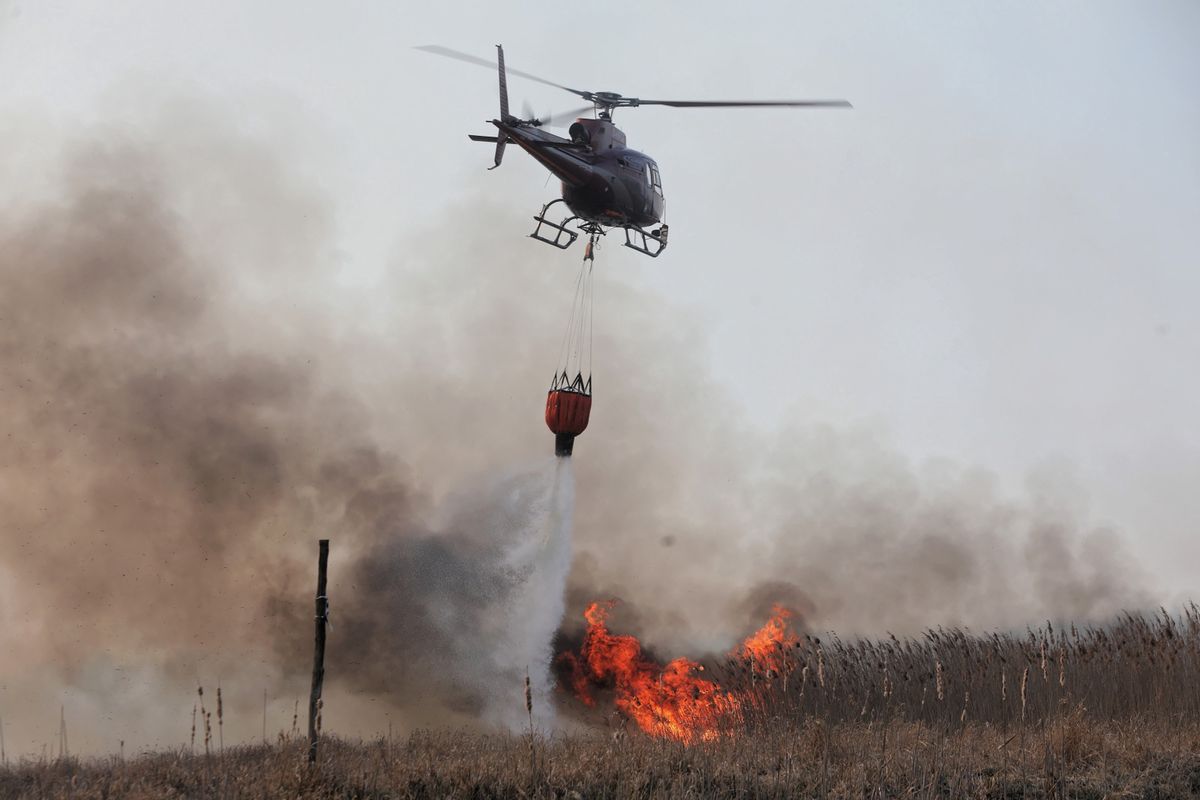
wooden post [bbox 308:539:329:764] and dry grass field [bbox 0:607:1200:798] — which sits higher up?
wooden post [bbox 308:539:329:764]

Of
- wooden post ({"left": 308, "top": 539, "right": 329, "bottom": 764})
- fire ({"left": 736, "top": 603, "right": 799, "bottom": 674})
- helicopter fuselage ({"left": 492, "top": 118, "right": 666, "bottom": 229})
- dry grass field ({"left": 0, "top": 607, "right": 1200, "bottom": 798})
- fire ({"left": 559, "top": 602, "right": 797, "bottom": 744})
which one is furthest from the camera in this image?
fire ({"left": 559, "top": 602, "right": 797, "bottom": 744})

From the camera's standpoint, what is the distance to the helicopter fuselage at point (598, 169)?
32.2 m

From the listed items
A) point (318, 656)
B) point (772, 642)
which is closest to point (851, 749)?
point (318, 656)

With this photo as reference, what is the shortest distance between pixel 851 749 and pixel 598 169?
64.3 ft

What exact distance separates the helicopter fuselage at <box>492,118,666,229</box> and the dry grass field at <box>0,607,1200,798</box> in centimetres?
1446

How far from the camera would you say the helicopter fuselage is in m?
32.2

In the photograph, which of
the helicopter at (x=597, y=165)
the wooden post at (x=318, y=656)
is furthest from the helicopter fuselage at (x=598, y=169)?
the wooden post at (x=318, y=656)

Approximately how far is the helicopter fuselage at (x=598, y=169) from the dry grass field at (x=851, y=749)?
14.5m

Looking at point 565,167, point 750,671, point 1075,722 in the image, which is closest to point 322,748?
point 750,671

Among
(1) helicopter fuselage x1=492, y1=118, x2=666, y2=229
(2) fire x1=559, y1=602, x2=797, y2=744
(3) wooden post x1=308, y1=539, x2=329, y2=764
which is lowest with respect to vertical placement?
(2) fire x1=559, y1=602, x2=797, y2=744

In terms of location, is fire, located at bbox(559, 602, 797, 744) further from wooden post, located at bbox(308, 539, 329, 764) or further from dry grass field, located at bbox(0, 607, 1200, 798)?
wooden post, located at bbox(308, 539, 329, 764)

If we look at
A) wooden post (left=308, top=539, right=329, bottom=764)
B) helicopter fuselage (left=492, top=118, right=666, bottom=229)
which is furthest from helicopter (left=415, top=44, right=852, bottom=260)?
wooden post (left=308, top=539, right=329, bottom=764)

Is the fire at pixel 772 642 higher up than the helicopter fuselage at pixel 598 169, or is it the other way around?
the helicopter fuselage at pixel 598 169

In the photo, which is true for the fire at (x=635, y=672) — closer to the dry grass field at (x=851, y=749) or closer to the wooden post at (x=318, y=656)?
the dry grass field at (x=851, y=749)
